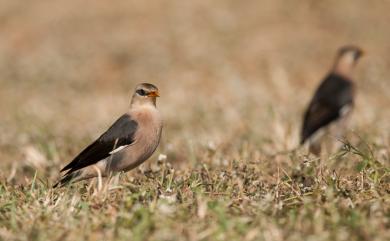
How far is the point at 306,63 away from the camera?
1522 centimetres

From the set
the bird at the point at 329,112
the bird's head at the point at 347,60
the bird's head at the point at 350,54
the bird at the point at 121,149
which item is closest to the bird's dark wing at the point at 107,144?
the bird at the point at 121,149

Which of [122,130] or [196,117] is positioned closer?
[122,130]

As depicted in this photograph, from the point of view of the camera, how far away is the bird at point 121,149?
6488 millimetres

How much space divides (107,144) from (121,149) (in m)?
0.17

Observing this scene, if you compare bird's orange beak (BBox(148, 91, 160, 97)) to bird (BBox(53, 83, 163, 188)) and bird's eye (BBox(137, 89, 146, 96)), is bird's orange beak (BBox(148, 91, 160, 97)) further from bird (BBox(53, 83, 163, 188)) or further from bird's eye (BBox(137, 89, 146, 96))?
bird (BBox(53, 83, 163, 188))

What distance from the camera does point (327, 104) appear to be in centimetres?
1030

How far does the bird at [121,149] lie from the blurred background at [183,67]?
1.55 m

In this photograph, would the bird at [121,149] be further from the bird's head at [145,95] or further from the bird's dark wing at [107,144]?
the bird's head at [145,95]

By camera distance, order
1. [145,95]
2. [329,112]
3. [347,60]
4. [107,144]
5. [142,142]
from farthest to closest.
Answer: [347,60], [329,112], [145,95], [107,144], [142,142]

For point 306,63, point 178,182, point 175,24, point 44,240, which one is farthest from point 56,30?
point 44,240

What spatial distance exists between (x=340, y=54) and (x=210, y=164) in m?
5.26

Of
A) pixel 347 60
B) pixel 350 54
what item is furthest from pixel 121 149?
pixel 350 54

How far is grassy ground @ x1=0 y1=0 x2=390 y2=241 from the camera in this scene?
4445mm

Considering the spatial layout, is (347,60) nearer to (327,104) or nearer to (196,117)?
(327,104)
